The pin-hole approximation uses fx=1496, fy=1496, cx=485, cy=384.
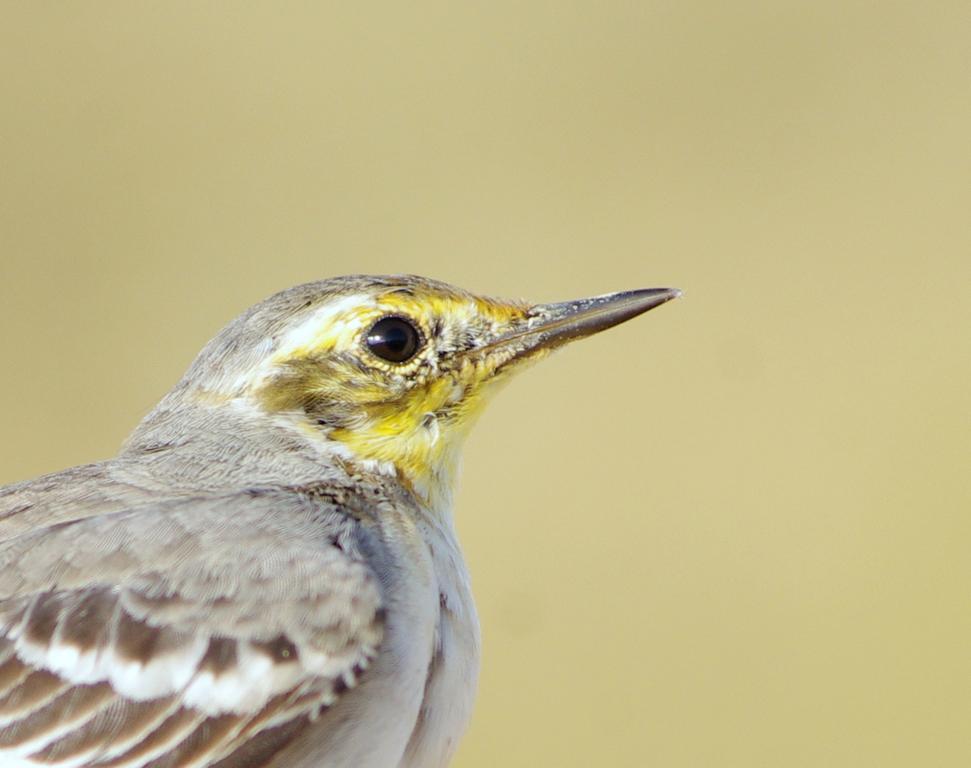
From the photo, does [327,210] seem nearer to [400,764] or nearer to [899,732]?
[899,732]

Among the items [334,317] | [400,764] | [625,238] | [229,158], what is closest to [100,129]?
[229,158]

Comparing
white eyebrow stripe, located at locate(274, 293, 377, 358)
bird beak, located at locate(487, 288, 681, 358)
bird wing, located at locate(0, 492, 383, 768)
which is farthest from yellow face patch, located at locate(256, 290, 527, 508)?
bird wing, located at locate(0, 492, 383, 768)

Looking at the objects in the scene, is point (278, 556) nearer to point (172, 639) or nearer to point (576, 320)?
point (172, 639)

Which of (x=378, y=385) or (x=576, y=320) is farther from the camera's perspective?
(x=576, y=320)

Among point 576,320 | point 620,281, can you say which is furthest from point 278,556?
point 620,281

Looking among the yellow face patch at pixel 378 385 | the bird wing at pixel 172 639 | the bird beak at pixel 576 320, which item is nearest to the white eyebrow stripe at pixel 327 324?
the yellow face patch at pixel 378 385

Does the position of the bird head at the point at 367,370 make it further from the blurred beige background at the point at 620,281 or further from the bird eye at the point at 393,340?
the blurred beige background at the point at 620,281

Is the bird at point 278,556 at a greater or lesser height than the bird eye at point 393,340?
lesser

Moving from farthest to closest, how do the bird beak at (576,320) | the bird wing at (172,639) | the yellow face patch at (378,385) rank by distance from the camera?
the bird beak at (576,320)
the yellow face patch at (378,385)
the bird wing at (172,639)

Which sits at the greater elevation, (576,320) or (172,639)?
(576,320)
